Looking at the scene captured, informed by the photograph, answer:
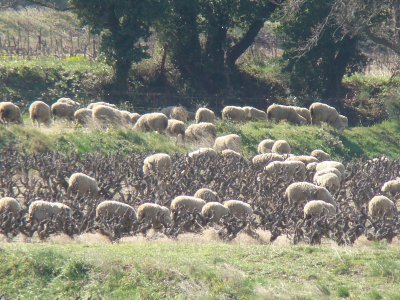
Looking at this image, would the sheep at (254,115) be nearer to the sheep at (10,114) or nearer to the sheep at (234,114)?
the sheep at (234,114)

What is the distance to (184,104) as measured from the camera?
127 ft

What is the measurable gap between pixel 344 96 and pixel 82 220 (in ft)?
88.0

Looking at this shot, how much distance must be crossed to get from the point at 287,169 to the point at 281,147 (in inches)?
177

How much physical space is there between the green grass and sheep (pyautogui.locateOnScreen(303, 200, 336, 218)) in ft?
12.5

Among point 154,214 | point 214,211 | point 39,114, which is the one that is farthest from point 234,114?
point 154,214

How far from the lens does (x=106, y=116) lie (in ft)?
101

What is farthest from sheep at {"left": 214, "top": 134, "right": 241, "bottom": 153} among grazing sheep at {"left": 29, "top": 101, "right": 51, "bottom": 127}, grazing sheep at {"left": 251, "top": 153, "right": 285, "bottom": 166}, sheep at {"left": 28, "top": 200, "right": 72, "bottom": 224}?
sheep at {"left": 28, "top": 200, "right": 72, "bottom": 224}

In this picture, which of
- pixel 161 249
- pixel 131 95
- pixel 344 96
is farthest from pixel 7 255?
pixel 344 96

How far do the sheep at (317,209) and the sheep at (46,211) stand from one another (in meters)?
4.71

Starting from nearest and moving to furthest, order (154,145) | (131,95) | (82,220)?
(82,220) < (154,145) < (131,95)

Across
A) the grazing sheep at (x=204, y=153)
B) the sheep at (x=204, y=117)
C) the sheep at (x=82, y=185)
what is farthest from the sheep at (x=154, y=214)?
the sheep at (x=204, y=117)

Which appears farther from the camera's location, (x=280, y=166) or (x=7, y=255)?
(x=280, y=166)

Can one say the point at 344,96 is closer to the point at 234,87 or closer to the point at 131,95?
the point at 234,87

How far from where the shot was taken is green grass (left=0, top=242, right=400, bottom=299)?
44.9 feet
